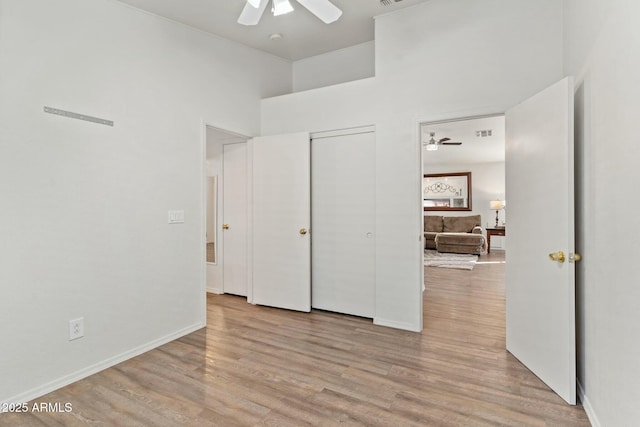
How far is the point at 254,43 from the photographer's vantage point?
3.74 m

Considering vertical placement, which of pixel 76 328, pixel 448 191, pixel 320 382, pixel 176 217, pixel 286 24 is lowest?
pixel 320 382

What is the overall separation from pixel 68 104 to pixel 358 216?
102 inches

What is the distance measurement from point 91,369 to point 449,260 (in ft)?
21.6

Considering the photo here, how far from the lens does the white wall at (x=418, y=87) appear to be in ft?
8.73

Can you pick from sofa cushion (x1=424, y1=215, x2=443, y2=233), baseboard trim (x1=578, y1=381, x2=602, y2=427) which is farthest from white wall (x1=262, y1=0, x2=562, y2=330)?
sofa cushion (x1=424, y1=215, x2=443, y2=233)

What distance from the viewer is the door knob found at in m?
2.03

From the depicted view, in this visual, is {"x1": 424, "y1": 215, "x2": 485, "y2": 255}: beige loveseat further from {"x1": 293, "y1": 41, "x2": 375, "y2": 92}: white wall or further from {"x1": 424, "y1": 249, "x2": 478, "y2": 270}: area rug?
{"x1": 293, "y1": 41, "x2": 375, "y2": 92}: white wall

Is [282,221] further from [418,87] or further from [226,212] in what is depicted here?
[418,87]

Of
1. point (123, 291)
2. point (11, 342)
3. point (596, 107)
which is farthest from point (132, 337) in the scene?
point (596, 107)

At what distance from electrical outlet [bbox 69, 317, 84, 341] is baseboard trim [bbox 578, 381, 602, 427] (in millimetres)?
3196

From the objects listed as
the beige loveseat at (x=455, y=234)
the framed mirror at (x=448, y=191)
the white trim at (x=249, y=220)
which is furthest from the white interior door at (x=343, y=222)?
the framed mirror at (x=448, y=191)

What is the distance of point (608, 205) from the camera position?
167cm

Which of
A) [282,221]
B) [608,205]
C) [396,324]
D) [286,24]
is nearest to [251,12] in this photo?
[286,24]

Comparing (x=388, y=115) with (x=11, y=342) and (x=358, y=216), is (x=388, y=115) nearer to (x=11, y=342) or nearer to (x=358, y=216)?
(x=358, y=216)
